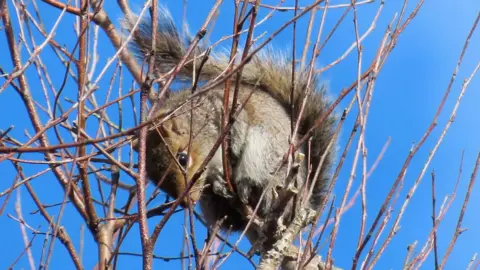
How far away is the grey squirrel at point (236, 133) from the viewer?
3.61 m

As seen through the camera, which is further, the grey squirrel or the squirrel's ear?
the squirrel's ear

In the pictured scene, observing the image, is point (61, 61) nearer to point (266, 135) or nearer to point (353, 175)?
point (266, 135)

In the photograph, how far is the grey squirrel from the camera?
11.8ft

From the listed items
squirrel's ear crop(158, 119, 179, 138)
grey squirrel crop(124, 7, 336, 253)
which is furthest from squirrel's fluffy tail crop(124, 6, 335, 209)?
squirrel's ear crop(158, 119, 179, 138)

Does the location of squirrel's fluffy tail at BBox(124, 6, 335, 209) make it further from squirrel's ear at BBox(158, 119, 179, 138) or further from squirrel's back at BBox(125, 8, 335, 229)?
squirrel's ear at BBox(158, 119, 179, 138)

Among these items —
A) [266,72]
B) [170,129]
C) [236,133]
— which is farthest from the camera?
[266,72]

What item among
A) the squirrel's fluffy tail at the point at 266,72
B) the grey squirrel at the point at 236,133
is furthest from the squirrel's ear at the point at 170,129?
the squirrel's fluffy tail at the point at 266,72

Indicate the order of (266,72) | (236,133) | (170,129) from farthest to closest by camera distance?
(266,72) < (170,129) < (236,133)

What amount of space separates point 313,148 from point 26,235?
175 cm

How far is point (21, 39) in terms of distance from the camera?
8.09ft

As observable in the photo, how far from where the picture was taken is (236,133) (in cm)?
362

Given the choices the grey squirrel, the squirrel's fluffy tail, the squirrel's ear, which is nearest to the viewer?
the grey squirrel

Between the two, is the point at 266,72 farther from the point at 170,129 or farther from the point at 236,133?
the point at 170,129

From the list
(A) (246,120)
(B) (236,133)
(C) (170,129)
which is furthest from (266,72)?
(C) (170,129)
